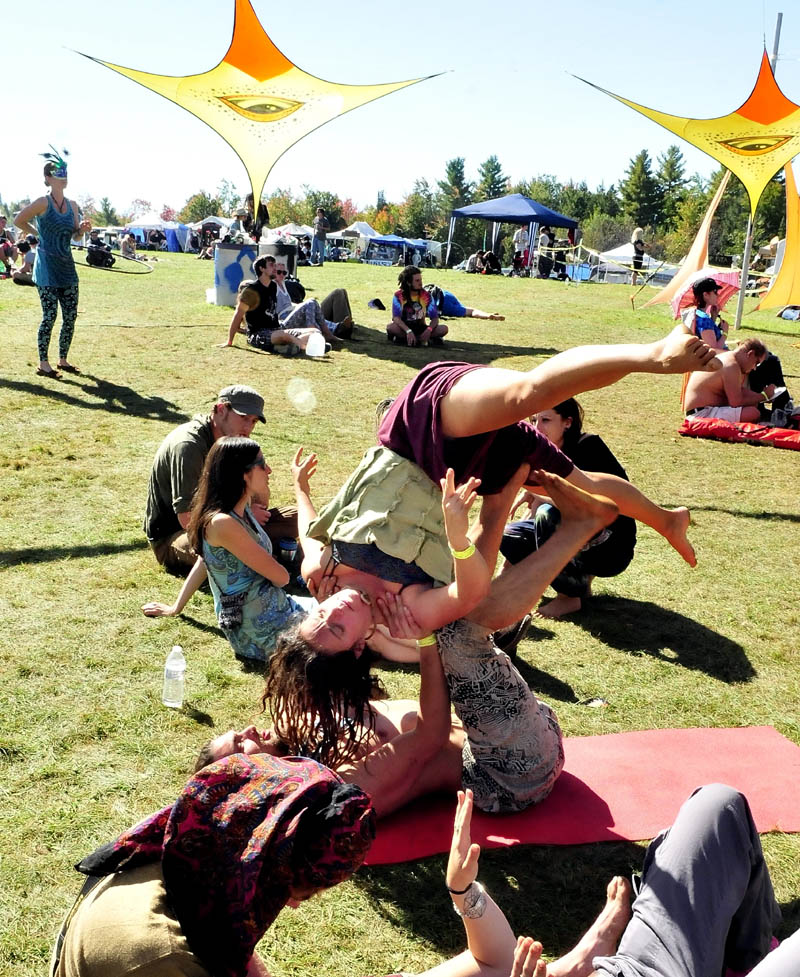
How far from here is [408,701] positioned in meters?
A: 3.87

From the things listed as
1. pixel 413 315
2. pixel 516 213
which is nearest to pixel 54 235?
pixel 413 315

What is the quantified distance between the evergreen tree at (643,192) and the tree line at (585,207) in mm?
89

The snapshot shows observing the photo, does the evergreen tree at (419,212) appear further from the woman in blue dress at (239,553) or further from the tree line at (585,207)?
the woman in blue dress at (239,553)

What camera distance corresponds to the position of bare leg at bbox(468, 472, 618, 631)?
3322 mm

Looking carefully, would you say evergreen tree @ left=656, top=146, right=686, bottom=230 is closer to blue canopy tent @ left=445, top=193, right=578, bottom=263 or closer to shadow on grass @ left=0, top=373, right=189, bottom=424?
blue canopy tent @ left=445, top=193, right=578, bottom=263

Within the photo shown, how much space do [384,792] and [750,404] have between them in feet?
24.7

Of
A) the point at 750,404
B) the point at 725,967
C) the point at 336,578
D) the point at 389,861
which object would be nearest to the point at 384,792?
the point at 389,861

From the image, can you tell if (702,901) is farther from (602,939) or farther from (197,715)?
(197,715)

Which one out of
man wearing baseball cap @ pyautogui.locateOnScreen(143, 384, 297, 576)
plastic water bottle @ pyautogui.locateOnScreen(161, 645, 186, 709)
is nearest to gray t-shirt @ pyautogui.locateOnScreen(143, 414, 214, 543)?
man wearing baseball cap @ pyautogui.locateOnScreen(143, 384, 297, 576)

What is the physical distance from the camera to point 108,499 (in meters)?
6.68

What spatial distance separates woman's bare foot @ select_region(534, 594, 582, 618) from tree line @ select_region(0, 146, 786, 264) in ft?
156

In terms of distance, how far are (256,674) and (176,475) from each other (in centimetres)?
140

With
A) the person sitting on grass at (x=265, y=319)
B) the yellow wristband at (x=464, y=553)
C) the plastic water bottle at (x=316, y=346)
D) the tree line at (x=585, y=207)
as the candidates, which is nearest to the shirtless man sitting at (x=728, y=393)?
the plastic water bottle at (x=316, y=346)

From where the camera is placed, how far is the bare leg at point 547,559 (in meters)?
3.32
